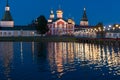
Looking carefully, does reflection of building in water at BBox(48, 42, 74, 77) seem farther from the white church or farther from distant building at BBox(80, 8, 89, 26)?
distant building at BBox(80, 8, 89, 26)

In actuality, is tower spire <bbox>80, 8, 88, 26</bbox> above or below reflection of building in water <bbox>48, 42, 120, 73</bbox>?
above

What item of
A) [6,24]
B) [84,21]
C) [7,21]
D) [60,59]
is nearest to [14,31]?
[6,24]

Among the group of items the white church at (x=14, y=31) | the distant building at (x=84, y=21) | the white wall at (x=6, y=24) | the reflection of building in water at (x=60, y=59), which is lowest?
the reflection of building in water at (x=60, y=59)

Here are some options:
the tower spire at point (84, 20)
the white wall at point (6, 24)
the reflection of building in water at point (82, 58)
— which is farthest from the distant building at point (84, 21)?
the reflection of building in water at point (82, 58)

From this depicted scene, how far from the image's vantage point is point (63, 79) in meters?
29.3

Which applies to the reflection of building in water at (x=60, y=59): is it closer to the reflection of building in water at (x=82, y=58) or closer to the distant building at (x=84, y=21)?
the reflection of building in water at (x=82, y=58)

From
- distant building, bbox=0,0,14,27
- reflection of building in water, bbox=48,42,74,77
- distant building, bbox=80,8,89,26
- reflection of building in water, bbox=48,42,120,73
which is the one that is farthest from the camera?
distant building, bbox=80,8,89,26

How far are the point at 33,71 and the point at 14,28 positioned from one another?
120 metres

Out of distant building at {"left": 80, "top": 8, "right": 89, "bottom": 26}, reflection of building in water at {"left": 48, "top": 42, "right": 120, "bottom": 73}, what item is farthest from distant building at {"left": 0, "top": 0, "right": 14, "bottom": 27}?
reflection of building in water at {"left": 48, "top": 42, "right": 120, "bottom": 73}

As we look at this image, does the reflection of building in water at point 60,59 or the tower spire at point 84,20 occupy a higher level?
the tower spire at point 84,20

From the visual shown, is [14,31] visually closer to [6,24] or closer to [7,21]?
[6,24]

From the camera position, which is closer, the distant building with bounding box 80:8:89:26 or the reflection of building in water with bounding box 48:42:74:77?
the reflection of building in water with bounding box 48:42:74:77

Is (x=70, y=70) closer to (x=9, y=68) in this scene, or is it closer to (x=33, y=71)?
(x=33, y=71)

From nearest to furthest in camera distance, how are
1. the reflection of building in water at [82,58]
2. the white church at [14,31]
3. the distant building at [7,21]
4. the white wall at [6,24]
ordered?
the reflection of building in water at [82,58]
the white church at [14,31]
the white wall at [6,24]
the distant building at [7,21]
